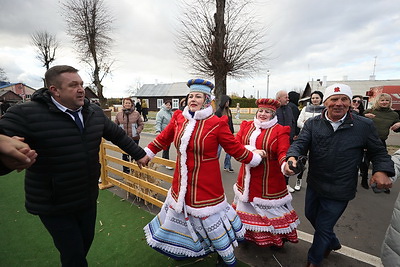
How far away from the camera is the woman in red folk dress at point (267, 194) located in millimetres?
2559

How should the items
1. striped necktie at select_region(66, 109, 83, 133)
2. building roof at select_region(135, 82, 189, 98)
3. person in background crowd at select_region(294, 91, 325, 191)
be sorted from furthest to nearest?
building roof at select_region(135, 82, 189, 98)
person in background crowd at select_region(294, 91, 325, 191)
striped necktie at select_region(66, 109, 83, 133)

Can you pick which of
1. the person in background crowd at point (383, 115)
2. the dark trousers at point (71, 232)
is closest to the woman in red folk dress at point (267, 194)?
the dark trousers at point (71, 232)

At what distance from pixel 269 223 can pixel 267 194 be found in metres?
0.34

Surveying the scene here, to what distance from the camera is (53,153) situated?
5.43ft

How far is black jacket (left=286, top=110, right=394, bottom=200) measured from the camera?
6.75 ft

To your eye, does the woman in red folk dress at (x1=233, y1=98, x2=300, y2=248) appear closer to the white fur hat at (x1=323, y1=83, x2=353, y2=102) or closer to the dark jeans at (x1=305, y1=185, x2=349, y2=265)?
the dark jeans at (x1=305, y1=185, x2=349, y2=265)

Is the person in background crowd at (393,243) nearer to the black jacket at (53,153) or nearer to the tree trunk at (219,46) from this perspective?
the black jacket at (53,153)

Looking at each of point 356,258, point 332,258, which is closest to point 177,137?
point 332,258

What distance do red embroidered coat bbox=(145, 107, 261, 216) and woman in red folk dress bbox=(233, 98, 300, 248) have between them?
51 cm

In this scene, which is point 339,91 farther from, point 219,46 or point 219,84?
point 219,46

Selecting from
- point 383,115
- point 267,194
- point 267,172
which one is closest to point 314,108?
point 383,115

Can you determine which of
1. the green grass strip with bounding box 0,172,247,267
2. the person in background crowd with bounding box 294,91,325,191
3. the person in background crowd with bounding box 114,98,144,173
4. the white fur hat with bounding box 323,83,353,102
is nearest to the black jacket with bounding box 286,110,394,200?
the white fur hat with bounding box 323,83,353,102

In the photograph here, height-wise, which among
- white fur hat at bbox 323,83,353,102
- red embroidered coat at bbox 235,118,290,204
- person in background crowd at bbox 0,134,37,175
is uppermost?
white fur hat at bbox 323,83,353,102

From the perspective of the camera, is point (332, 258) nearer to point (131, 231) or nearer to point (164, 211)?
point (164, 211)
